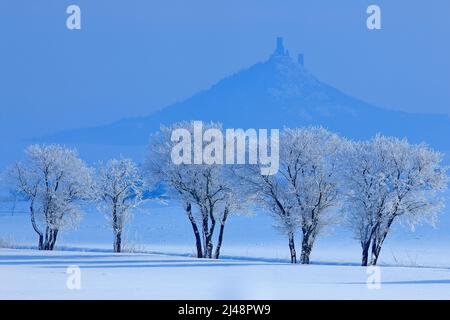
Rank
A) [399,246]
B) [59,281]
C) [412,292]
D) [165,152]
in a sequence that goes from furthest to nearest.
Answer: [399,246] < [165,152] < [59,281] < [412,292]

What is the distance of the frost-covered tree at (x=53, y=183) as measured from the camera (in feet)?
226

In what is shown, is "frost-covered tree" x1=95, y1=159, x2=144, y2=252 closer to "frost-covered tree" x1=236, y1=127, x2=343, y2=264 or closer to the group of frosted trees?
the group of frosted trees

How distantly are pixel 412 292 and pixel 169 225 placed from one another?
270ft

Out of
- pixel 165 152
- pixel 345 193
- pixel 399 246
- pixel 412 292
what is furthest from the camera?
pixel 399 246

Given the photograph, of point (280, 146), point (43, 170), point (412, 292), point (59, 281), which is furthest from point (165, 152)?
point (412, 292)

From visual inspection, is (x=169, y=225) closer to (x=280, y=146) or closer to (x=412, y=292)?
(x=280, y=146)

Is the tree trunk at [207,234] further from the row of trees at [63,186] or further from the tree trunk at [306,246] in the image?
the row of trees at [63,186]

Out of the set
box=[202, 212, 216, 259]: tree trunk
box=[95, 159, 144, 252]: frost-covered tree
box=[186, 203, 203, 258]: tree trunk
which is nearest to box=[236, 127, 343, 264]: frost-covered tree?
box=[202, 212, 216, 259]: tree trunk

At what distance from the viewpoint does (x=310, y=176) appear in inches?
2263

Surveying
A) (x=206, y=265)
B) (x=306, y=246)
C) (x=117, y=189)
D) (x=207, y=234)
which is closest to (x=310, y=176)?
(x=306, y=246)

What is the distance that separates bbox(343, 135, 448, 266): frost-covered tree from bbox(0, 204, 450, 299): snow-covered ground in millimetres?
3251

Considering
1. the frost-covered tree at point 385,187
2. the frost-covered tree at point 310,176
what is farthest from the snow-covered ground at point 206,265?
the frost-covered tree at point 310,176

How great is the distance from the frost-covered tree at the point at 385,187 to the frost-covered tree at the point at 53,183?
86.8ft
